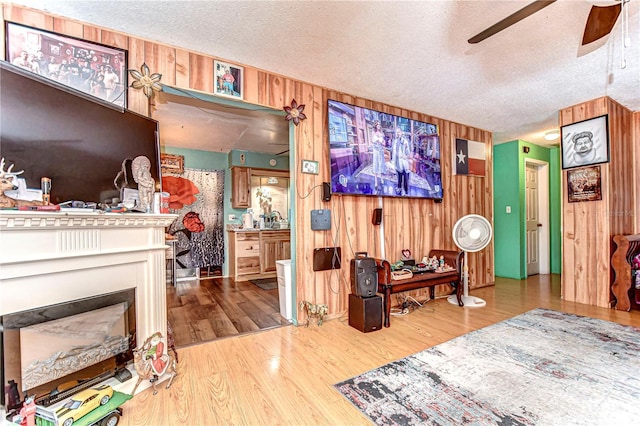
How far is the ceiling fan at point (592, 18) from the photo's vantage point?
1375mm

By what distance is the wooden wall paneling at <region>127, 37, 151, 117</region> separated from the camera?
205cm

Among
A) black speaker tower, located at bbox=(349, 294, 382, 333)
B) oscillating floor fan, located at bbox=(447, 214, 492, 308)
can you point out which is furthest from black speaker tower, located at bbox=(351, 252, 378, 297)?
oscillating floor fan, located at bbox=(447, 214, 492, 308)

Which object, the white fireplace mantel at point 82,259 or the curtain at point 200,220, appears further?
the curtain at point 200,220

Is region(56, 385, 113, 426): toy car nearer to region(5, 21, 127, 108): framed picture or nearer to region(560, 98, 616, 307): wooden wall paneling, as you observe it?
region(5, 21, 127, 108): framed picture

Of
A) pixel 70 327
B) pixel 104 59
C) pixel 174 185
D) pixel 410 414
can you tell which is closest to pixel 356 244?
pixel 410 414

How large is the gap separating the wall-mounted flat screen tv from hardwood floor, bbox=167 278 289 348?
1601 millimetres

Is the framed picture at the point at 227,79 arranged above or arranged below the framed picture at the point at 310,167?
above

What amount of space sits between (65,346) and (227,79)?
2193 millimetres

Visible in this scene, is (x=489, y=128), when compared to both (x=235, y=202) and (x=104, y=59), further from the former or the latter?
(x=104, y=59)

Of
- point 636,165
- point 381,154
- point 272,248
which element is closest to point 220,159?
point 272,248

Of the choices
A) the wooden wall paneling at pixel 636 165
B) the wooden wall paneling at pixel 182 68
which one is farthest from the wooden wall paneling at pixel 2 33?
the wooden wall paneling at pixel 636 165

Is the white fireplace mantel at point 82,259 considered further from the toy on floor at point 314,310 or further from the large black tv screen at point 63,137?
the toy on floor at point 314,310

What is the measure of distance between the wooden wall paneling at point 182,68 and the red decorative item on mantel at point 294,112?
872 mm

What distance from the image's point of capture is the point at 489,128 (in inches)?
170
